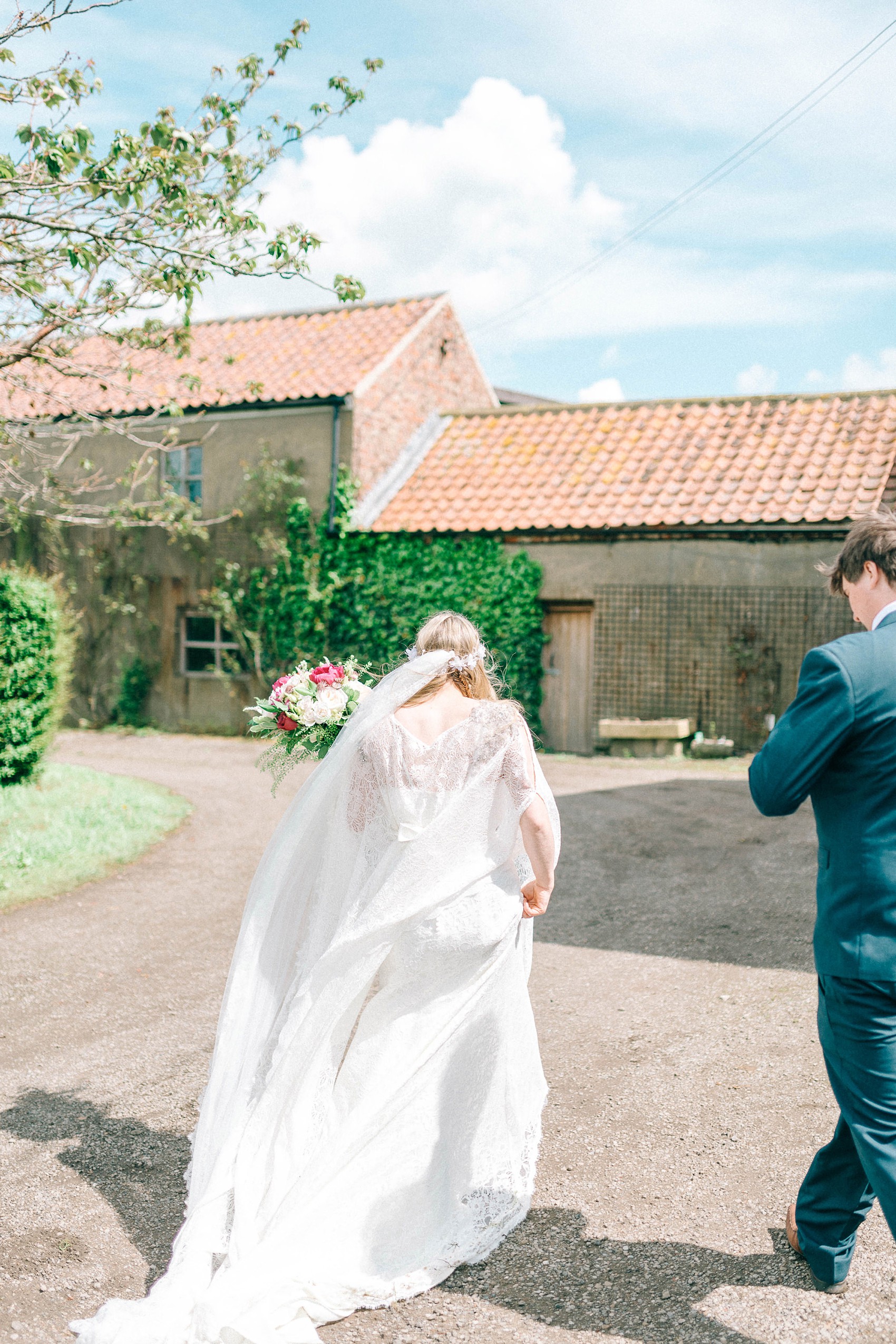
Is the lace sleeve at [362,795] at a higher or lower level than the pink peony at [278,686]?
lower

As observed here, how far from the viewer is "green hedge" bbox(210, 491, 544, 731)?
16.2 meters

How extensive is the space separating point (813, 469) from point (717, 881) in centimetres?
905

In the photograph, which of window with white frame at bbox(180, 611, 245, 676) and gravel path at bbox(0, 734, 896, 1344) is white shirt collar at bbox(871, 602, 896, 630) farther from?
window with white frame at bbox(180, 611, 245, 676)

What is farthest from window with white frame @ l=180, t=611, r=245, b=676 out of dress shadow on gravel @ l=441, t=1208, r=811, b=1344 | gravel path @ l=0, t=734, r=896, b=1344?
dress shadow on gravel @ l=441, t=1208, r=811, b=1344

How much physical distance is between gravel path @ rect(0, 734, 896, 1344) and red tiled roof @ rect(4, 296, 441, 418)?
1111 centimetres

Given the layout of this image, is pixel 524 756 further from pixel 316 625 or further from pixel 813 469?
pixel 316 625

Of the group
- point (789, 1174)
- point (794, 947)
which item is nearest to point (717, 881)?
point (794, 947)

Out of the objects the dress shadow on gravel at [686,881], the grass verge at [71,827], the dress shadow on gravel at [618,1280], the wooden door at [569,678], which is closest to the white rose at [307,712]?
the dress shadow on gravel at [618,1280]

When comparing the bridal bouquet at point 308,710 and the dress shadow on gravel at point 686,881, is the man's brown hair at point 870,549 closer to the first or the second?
the bridal bouquet at point 308,710

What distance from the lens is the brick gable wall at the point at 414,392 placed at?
17594 millimetres

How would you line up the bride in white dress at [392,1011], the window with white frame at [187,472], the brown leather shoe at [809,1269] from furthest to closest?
the window with white frame at [187,472]
the bride in white dress at [392,1011]
the brown leather shoe at [809,1269]

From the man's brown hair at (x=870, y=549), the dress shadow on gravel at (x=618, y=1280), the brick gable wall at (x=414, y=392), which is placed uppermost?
the brick gable wall at (x=414, y=392)

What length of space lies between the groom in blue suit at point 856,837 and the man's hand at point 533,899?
103 cm

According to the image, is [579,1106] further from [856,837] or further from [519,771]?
[856,837]
